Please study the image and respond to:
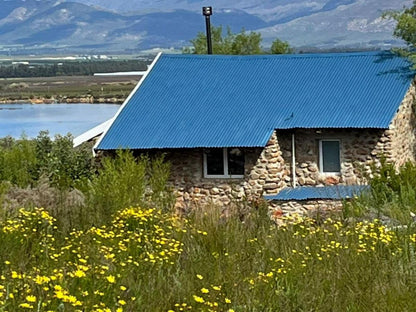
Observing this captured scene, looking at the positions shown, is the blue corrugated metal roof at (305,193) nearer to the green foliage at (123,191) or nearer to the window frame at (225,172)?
the window frame at (225,172)

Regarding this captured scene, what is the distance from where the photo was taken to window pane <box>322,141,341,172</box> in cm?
2234

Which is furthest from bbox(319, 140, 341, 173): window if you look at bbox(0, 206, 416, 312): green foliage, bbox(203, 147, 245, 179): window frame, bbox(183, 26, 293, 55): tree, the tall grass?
bbox(183, 26, 293, 55): tree

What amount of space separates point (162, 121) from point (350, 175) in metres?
5.00

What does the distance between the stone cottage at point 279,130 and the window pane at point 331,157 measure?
0.08ft

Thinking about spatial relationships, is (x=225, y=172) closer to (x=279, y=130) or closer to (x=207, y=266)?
(x=279, y=130)

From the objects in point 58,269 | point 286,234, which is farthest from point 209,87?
point 58,269

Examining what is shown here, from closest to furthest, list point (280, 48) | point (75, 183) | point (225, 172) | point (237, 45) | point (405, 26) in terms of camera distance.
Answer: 1. point (75, 183)
2. point (225, 172)
3. point (405, 26)
4. point (280, 48)
5. point (237, 45)

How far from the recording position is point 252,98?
2369 centimetres

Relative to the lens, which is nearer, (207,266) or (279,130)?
(207,266)

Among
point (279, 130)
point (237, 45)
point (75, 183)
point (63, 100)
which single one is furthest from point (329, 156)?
point (63, 100)

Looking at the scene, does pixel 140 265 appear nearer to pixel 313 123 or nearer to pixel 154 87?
pixel 313 123

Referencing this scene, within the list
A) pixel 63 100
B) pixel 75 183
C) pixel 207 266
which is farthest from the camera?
pixel 63 100

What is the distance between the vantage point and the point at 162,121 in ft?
76.3

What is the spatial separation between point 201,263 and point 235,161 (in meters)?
15.4
